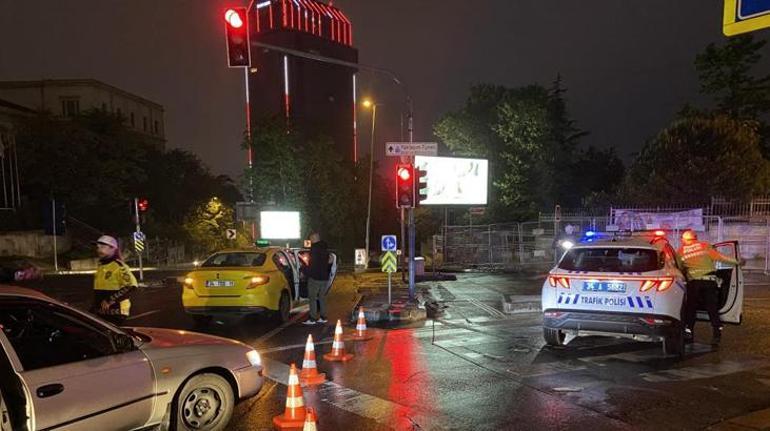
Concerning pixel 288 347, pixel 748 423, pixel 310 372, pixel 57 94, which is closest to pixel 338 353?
pixel 310 372

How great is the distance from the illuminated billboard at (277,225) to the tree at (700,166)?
17219 millimetres

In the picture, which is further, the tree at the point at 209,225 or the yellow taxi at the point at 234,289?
the tree at the point at 209,225

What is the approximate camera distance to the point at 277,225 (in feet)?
102

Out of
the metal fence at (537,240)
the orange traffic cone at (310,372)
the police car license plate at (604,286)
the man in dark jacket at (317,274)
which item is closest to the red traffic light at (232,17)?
the man in dark jacket at (317,274)

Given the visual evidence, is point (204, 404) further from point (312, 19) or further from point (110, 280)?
point (312, 19)

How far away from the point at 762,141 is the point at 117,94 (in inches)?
2328

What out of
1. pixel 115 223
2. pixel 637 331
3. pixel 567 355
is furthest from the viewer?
pixel 115 223

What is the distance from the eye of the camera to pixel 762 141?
34750mm

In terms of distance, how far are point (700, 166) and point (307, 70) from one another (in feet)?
220

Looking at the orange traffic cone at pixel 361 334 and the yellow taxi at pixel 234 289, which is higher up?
the yellow taxi at pixel 234 289

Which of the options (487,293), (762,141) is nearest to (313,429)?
(487,293)

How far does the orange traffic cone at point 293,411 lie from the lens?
535 centimetres

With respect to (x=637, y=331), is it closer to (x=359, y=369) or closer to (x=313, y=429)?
(x=359, y=369)

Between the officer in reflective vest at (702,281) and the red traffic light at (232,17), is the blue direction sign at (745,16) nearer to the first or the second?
the officer in reflective vest at (702,281)
